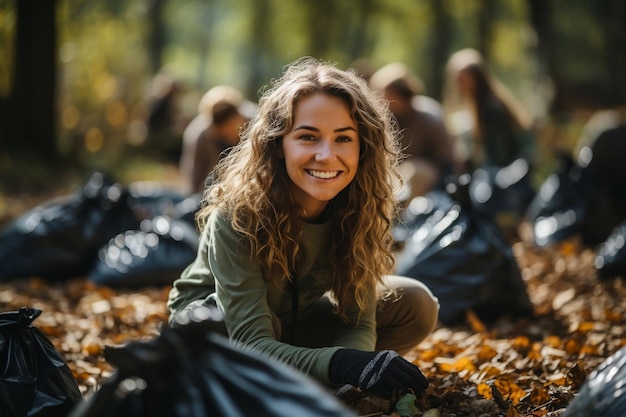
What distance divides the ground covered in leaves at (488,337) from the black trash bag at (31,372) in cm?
32

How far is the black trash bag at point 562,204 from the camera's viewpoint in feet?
18.5

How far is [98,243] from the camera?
5.27 meters

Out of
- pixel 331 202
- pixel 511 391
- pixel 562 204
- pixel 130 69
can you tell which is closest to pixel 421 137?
pixel 562 204

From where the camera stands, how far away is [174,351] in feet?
5.22

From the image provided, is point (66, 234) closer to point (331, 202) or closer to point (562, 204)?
point (331, 202)

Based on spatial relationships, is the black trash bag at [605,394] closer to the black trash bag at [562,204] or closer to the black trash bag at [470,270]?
the black trash bag at [470,270]

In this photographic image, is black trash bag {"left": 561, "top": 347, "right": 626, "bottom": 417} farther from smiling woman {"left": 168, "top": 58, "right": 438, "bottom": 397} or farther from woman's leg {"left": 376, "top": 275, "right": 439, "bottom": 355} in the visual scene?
woman's leg {"left": 376, "top": 275, "right": 439, "bottom": 355}

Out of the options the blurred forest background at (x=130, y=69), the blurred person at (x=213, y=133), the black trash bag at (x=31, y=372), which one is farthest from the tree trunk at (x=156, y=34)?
the black trash bag at (x=31, y=372)

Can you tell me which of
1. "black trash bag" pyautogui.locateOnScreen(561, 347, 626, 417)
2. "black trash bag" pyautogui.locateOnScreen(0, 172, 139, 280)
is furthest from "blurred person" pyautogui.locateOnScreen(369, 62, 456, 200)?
"black trash bag" pyautogui.locateOnScreen(561, 347, 626, 417)

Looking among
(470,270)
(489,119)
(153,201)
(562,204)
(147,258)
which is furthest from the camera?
(489,119)

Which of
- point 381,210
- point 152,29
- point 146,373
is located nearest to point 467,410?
point 381,210

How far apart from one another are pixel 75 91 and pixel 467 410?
12.1 m

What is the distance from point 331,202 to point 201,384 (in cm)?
124

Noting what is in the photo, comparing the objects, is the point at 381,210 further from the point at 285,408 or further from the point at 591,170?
the point at 591,170
